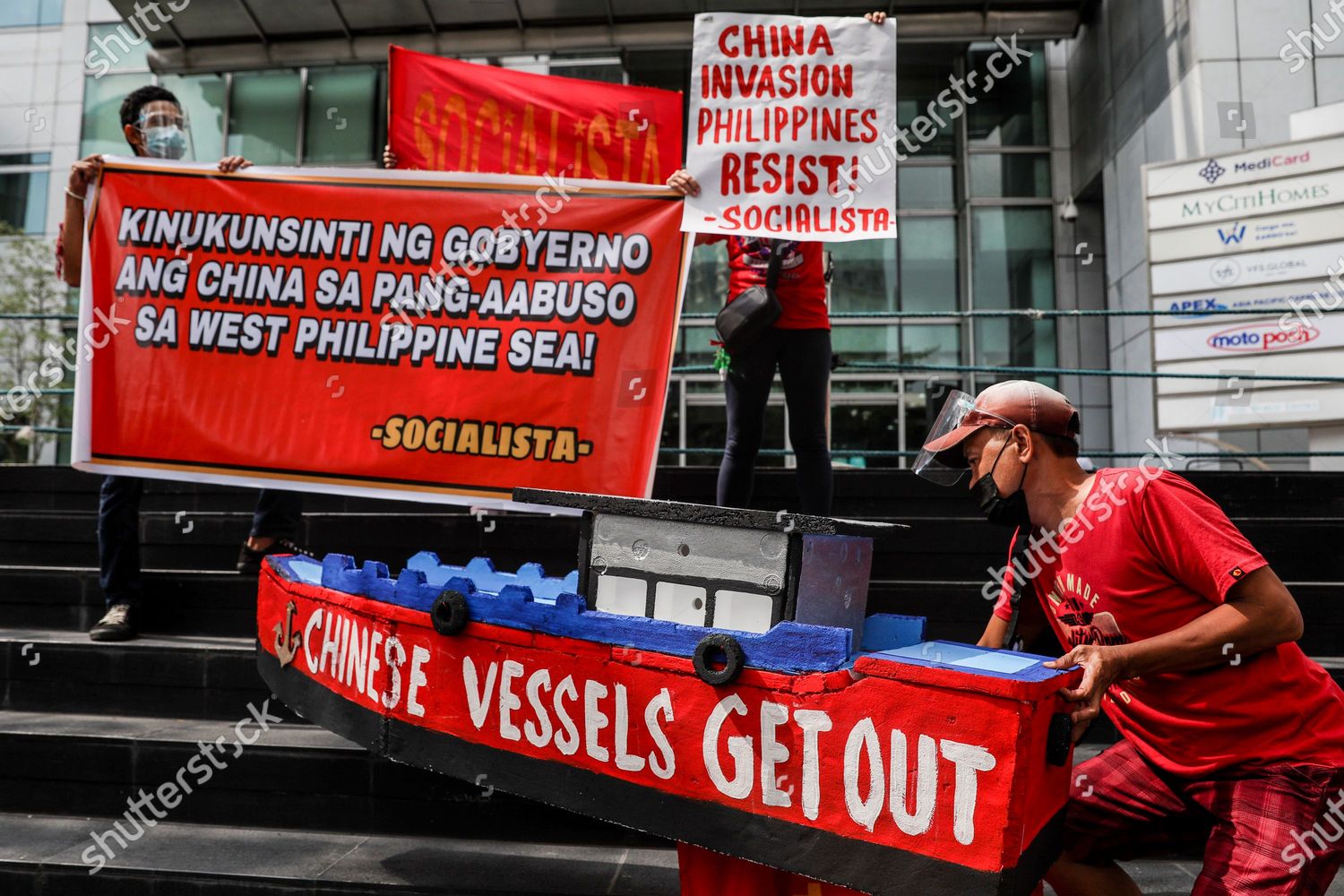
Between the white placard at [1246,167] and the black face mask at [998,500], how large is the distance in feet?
29.6

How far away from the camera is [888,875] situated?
1600 millimetres

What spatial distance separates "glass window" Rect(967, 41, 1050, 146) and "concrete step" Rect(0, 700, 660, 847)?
43.3 ft

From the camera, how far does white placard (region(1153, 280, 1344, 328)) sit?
29.9ft

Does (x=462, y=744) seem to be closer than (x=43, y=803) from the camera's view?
Yes

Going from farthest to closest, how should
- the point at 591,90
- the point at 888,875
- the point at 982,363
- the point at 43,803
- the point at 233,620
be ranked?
the point at 982,363
the point at 591,90
the point at 233,620
the point at 43,803
the point at 888,875

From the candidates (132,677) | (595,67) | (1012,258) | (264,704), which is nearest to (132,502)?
(132,677)

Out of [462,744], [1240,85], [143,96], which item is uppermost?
[1240,85]

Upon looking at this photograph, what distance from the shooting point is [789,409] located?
4.01m

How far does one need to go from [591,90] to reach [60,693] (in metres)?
3.60

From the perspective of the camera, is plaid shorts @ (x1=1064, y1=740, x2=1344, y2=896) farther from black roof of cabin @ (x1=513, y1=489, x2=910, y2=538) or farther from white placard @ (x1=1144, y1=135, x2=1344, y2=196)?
white placard @ (x1=1144, y1=135, x2=1344, y2=196)

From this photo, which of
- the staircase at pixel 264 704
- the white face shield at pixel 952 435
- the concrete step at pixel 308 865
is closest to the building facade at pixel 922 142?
the staircase at pixel 264 704

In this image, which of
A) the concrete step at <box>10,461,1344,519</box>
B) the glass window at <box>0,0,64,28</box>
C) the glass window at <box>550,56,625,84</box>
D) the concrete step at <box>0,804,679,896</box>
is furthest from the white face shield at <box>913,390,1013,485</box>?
the glass window at <box>0,0,64,28</box>

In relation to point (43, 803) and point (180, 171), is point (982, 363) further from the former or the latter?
point (43, 803)

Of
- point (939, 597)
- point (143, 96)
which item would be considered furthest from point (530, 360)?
point (143, 96)
